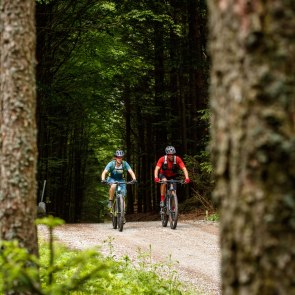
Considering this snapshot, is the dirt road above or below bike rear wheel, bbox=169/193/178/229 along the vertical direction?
below

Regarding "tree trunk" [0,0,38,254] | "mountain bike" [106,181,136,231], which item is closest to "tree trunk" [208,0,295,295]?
"tree trunk" [0,0,38,254]

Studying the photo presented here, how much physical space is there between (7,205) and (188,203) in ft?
55.3

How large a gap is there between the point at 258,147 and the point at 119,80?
2168cm

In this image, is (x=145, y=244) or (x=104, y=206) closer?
(x=145, y=244)

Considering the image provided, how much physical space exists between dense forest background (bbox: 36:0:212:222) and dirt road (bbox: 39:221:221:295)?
3.86 metres

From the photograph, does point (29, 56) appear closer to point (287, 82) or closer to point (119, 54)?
point (287, 82)

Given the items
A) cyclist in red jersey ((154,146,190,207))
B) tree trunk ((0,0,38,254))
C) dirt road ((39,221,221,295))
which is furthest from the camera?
cyclist in red jersey ((154,146,190,207))

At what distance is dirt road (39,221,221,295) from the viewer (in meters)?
9.12

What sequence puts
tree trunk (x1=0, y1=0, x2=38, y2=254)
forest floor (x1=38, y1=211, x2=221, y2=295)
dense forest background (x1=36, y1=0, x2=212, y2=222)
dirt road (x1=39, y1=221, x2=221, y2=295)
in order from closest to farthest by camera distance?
1. tree trunk (x1=0, y1=0, x2=38, y2=254)
2. forest floor (x1=38, y1=211, x2=221, y2=295)
3. dirt road (x1=39, y1=221, x2=221, y2=295)
4. dense forest background (x1=36, y1=0, x2=212, y2=222)

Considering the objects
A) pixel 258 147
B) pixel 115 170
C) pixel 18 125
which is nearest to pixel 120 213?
pixel 115 170

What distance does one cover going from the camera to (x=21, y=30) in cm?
444

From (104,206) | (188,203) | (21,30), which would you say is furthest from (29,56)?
(104,206)

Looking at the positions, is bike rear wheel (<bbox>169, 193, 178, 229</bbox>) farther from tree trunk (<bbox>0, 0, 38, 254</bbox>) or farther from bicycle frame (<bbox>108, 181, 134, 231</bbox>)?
tree trunk (<bbox>0, 0, 38, 254</bbox>)

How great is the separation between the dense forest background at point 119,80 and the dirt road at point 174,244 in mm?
3857
